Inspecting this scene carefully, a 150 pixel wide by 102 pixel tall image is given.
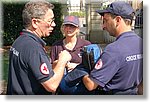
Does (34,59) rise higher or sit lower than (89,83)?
higher

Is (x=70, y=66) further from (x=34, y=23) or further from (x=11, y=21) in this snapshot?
(x=11, y=21)

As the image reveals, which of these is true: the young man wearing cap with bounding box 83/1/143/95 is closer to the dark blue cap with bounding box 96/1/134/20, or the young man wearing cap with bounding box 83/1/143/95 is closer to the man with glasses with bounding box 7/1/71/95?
the dark blue cap with bounding box 96/1/134/20

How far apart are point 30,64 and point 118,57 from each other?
1.75ft

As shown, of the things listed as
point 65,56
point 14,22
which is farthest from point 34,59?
point 14,22

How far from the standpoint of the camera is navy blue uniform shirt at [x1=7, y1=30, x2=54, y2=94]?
1.49m

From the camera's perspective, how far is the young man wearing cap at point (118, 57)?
158 cm

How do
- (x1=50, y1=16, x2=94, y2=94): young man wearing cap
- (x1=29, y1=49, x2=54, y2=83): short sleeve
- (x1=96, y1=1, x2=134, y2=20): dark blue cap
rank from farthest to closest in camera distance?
1. (x1=50, y1=16, x2=94, y2=94): young man wearing cap
2. (x1=96, y1=1, x2=134, y2=20): dark blue cap
3. (x1=29, y1=49, x2=54, y2=83): short sleeve

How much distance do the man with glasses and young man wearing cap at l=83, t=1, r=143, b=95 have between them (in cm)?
24

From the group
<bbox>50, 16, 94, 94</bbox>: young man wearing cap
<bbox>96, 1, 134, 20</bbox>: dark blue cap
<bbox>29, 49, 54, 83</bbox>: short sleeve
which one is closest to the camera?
<bbox>29, 49, 54, 83</bbox>: short sleeve

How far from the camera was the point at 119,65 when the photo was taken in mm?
1581

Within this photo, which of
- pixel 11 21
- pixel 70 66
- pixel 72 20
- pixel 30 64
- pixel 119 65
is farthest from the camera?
pixel 11 21

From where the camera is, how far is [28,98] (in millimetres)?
1827

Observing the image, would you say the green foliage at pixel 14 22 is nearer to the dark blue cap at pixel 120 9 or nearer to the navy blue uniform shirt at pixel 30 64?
the navy blue uniform shirt at pixel 30 64

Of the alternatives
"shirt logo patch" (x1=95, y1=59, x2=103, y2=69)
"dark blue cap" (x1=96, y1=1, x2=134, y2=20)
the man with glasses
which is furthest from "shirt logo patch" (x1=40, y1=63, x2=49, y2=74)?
"dark blue cap" (x1=96, y1=1, x2=134, y2=20)
